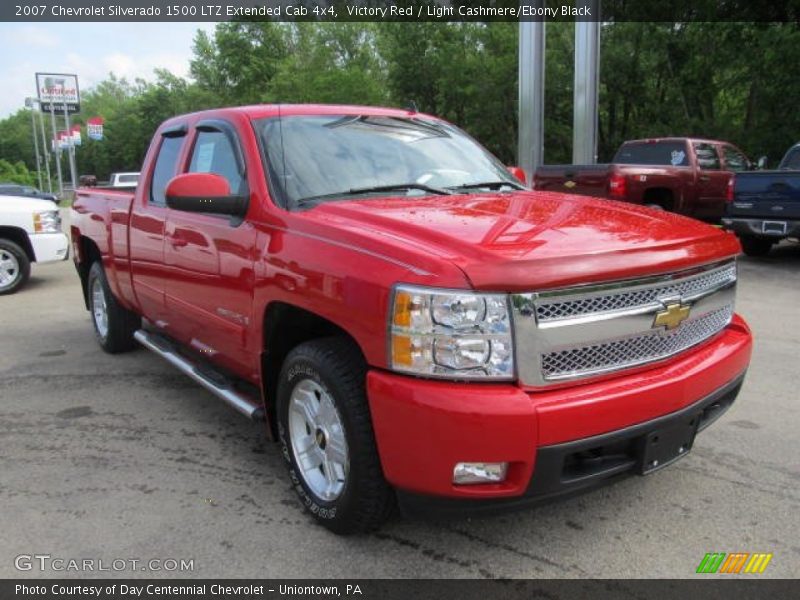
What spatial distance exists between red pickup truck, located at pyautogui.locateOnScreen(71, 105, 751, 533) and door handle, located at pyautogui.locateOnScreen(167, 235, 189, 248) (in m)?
0.03

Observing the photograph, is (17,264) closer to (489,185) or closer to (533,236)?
(489,185)

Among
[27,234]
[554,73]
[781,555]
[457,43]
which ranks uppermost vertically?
[457,43]

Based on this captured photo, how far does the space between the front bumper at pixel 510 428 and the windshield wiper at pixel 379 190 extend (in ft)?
3.71

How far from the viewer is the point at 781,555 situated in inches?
110

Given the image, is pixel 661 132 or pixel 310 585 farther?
pixel 661 132

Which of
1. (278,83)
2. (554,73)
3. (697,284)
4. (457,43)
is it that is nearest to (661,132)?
(554,73)

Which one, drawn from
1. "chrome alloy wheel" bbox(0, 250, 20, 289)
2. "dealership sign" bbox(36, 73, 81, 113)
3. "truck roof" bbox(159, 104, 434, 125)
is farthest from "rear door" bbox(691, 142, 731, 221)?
"dealership sign" bbox(36, 73, 81, 113)

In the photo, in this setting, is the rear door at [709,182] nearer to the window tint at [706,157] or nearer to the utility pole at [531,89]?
the window tint at [706,157]

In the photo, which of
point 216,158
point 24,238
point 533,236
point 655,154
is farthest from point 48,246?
point 655,154

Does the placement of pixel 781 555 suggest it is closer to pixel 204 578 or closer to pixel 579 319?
pixel 579 319

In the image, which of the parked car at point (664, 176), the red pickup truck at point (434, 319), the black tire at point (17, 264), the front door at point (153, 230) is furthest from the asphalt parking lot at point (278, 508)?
the parked car at point (664, 176)

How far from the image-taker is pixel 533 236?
2.64 m

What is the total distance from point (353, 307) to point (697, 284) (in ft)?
4.76

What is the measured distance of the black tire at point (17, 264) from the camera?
Answer: 9383mm
